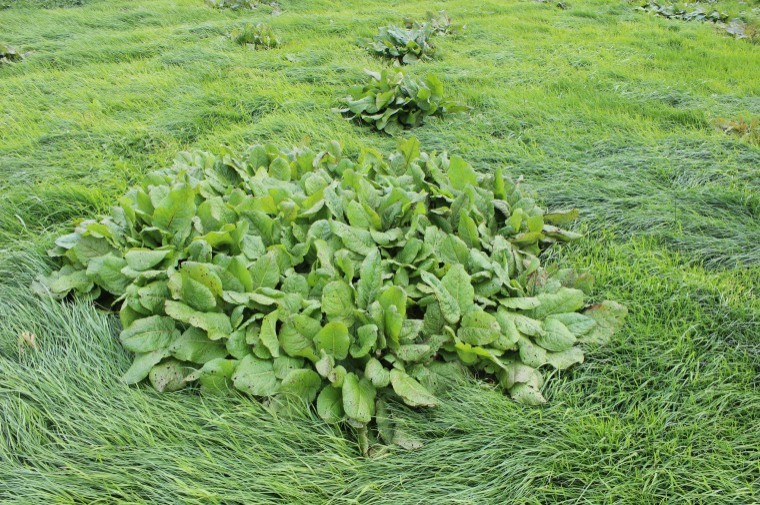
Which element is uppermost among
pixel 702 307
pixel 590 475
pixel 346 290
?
pixel 346 290

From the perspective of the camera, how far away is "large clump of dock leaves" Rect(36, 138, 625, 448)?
184 cm

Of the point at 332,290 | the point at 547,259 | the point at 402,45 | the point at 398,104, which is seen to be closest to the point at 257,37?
the point at 402,45

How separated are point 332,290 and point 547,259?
122 cm

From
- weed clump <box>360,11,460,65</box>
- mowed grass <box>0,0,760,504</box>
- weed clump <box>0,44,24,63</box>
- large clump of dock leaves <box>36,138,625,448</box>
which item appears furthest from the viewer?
weed clump <box>360,11,460,65</box>

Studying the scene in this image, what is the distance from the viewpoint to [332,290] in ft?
6.31

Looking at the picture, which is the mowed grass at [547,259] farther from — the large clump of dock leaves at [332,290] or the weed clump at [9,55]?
the weed clump at [9,55]

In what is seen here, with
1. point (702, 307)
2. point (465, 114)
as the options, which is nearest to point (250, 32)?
point (465, 114)

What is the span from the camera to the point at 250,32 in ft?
20.4

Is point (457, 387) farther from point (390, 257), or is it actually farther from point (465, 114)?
point (465, 114)

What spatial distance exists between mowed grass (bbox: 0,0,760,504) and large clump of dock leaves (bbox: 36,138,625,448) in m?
0.10

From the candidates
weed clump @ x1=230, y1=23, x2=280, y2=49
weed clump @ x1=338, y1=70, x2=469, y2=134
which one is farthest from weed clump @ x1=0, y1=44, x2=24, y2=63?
weed clump @ x1=338, y1=70, x2=469, y2=134

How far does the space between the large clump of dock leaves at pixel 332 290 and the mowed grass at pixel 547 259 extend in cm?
10

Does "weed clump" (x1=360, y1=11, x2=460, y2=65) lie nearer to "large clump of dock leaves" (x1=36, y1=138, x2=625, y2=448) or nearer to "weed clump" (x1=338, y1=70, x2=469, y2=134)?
"weed clump" (x1=338, y1=70, x2=469, y2=134)

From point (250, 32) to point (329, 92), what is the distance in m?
2.15
